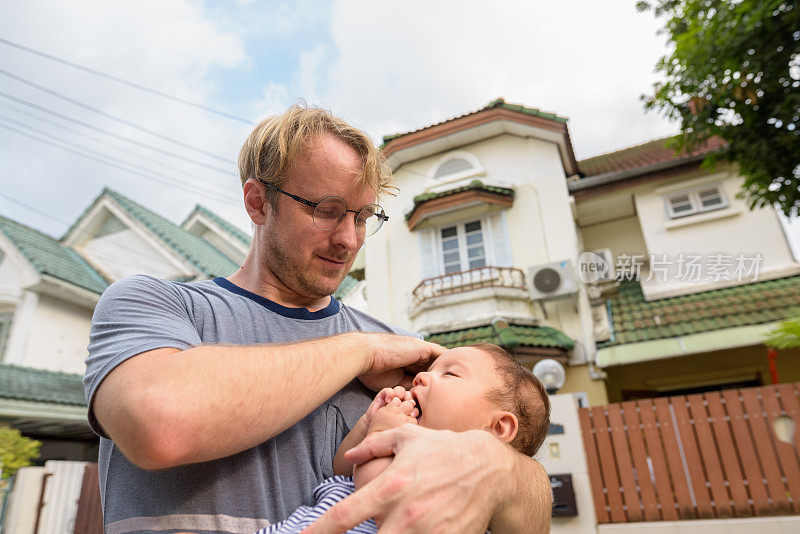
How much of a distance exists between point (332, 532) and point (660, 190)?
13.0 meters

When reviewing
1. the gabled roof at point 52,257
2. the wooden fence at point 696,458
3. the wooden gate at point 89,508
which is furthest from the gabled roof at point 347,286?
the wooden fence at point 696,458

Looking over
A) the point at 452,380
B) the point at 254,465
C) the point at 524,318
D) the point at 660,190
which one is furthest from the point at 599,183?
the point at 254,465

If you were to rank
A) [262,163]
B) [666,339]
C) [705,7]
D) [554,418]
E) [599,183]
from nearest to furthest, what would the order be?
[262,163] → [705,7] → [554,418] → [666,339] → [599,183]

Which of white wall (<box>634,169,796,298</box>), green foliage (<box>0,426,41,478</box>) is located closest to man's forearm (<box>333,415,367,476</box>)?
green foliage (<box>0,426,41,478</box>)

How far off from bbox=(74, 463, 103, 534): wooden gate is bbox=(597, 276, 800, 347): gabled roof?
9.94 meters

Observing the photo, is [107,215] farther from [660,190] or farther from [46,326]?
[660,190]

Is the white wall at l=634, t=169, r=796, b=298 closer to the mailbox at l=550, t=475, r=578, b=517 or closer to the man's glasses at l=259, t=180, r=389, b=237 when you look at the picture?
the mailbox at l=550, t=475, r=578, b=517

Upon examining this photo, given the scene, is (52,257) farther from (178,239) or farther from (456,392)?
(456,392)

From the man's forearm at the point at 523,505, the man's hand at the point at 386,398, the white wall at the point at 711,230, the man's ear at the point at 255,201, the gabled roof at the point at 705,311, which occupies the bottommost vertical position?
the man's forearm at the point at 523,505

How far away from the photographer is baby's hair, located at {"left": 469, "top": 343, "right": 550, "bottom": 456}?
79.9 inches

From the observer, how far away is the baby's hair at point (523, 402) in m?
2.03

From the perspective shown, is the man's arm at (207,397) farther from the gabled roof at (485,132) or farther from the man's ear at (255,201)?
the gabled roof at (485,132)

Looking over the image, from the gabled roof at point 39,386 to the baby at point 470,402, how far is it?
32.6 feet

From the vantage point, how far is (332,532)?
40.1 inches
